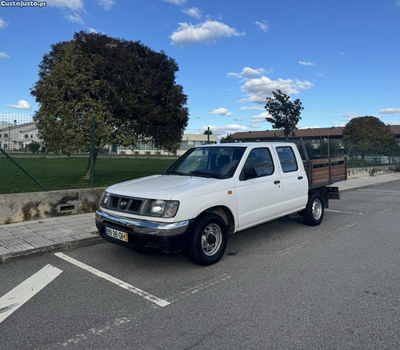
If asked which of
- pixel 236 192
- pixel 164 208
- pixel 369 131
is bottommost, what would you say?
pixel 164 208

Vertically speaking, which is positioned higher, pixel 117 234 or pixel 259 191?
pixel 259 191

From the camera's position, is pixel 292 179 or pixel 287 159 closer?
pixel 292 179

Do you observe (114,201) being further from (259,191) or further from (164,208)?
(259,191)

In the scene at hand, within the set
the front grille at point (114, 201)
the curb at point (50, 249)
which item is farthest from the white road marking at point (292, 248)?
the curb at point (50, 249)

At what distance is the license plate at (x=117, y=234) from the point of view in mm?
4195

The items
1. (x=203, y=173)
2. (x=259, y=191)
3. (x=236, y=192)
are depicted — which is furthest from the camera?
(x=259, y=191)

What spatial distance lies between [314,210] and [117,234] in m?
4.54

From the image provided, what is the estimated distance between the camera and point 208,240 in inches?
178

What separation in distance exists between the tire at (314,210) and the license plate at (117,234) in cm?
410

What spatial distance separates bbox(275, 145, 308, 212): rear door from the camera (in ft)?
19.2

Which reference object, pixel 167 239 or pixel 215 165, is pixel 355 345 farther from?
pixel 215 165

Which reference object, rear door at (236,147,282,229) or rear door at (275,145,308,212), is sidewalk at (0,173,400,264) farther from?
rear door at (275,145,308,212)

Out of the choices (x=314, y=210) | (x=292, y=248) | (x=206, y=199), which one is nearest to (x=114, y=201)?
(x=206, y=199)

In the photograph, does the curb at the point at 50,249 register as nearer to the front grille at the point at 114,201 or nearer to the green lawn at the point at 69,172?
the front grille at the point at 114,201
